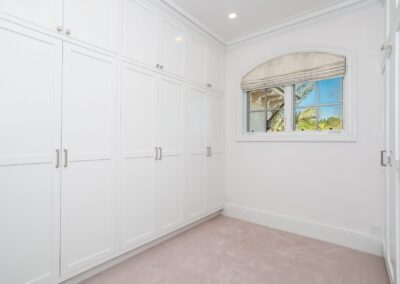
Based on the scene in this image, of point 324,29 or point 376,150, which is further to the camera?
point 324,29

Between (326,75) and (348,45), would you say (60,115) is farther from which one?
(348,45)

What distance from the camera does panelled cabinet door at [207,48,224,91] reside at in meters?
3.21

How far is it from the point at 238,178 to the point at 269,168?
Answer: 52 cm

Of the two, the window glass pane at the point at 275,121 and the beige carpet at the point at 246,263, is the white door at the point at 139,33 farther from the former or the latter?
the beige carpet at the point at 246,263

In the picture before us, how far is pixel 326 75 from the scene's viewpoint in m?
2.62

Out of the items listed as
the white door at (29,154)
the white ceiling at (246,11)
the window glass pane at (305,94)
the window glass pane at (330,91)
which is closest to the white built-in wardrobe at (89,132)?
the white door at (29,154)

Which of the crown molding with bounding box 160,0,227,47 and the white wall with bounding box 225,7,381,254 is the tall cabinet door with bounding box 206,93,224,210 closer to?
the white wall with bounding box 225,7,381,254

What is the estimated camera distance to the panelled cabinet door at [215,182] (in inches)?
126

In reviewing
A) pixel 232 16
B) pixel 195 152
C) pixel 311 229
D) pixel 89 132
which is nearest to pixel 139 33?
pixel 89 132

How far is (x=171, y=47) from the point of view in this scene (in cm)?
258

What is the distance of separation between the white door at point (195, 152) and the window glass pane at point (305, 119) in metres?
1.25

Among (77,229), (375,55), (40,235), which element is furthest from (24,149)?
(375,55)

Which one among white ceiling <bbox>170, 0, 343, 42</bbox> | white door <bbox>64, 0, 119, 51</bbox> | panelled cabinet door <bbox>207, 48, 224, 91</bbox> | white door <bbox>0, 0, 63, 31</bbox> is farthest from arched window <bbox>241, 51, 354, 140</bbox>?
white door <bbox>0, 0, 63, 31</bbox>

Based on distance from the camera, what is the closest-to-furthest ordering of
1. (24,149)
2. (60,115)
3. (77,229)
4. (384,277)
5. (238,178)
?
(24,149) → (60,115) → (77,229) → (384,277) → (238,178)
